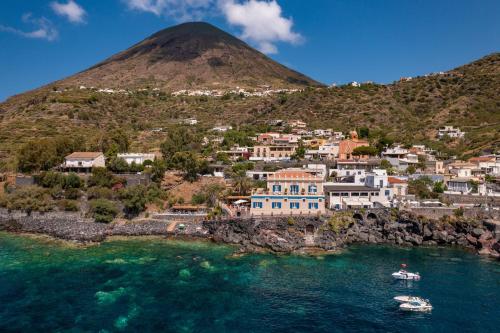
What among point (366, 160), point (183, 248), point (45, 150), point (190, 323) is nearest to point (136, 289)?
point (190, 323)

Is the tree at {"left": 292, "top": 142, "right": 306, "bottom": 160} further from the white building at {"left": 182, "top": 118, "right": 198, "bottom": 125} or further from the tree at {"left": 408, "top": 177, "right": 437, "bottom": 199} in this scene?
the white building at {"left": 182, "top": 118, "right": 198, "bottom": 125}

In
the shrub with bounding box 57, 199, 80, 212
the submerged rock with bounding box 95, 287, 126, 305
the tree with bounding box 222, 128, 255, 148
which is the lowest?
the submerged rock with bounding box 95, 287, 126, 305

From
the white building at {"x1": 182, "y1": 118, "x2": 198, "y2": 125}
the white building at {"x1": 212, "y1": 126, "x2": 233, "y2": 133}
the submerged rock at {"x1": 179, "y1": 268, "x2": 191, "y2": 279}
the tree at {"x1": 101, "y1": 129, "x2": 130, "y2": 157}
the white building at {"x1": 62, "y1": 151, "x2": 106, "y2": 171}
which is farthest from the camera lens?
the white building at {"x1": 182, "y1": 118, "x2": 198, "y2": 125}

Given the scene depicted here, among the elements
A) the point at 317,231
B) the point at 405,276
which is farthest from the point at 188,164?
the point at 405,276

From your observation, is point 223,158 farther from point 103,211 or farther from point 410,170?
point 410,170

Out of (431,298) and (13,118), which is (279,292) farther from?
(13,118)

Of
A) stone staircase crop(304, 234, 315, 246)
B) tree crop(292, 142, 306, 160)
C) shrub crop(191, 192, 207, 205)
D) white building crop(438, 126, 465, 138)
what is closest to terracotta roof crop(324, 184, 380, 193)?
stone staircase crop(304, 234, 315, 246)
